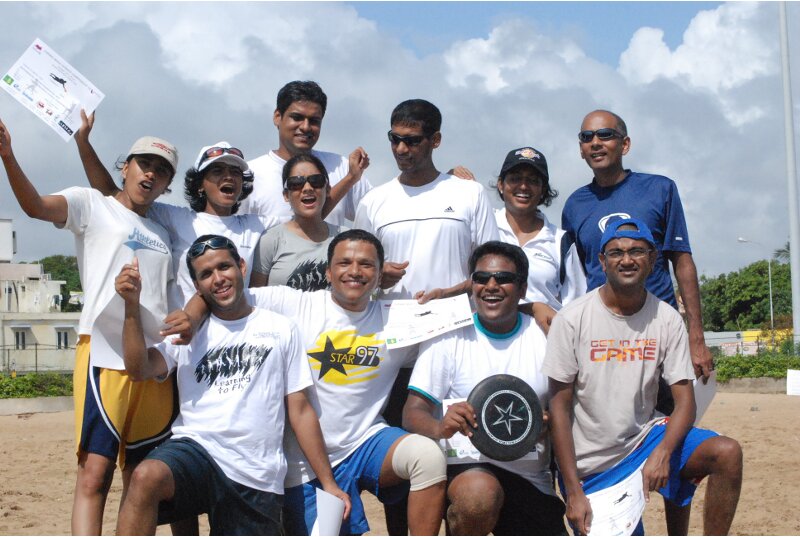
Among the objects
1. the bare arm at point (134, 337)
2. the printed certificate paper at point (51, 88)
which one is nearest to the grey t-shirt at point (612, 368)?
the bare arm at point (134, 337)

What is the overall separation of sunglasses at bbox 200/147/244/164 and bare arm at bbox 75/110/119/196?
1.93 feet

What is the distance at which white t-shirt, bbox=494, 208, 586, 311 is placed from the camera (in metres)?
5.96

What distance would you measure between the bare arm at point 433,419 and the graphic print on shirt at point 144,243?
1.72 metres

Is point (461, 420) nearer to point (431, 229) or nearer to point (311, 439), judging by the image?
point (311, 439)

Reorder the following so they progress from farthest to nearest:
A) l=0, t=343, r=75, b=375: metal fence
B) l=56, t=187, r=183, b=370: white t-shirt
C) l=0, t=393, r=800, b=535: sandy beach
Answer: l=0, t=343, r=75, b=375: metal fence < l=0, t=393, r=800, b=535: sandy beach < l=56, t=187, r=183, b=370: white t-shirt

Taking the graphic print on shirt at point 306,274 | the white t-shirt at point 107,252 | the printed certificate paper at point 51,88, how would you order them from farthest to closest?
1. the graphic print on shirt at point 306,274
2. the printed certificate paper at point 51,88
3. the white t-shirt at point 107,252

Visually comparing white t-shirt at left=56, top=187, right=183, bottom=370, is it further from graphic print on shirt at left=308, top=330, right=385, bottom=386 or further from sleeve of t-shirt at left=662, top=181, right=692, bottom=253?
sleeve of t-shirt at left=662, top=181, right=692, bottom=253

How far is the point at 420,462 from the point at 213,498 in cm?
110

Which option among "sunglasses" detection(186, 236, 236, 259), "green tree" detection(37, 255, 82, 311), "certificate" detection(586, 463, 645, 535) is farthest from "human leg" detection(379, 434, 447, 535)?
"green tree" detection(37, 255, 82, 311)

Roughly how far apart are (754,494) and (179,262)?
25.0 ft

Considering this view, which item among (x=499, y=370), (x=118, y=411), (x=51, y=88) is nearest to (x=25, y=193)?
(x=51, y=88)

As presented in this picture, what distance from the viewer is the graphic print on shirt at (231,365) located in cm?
511

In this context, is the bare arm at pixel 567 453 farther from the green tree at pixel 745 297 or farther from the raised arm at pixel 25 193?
the green tree at pixel 745 297

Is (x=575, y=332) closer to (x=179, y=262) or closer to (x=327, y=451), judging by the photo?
(x=327, y=451)
